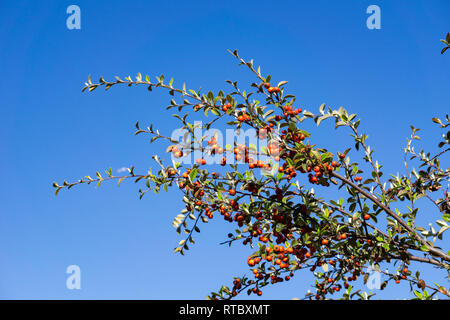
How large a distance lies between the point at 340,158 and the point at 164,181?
1.94 m

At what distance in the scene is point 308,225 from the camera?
14.5ft

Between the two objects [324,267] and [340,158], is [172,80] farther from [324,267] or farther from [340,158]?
[324,267]

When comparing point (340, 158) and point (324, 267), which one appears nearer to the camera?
point (340, 158)

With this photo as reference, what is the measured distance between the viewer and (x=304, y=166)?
413 cm
